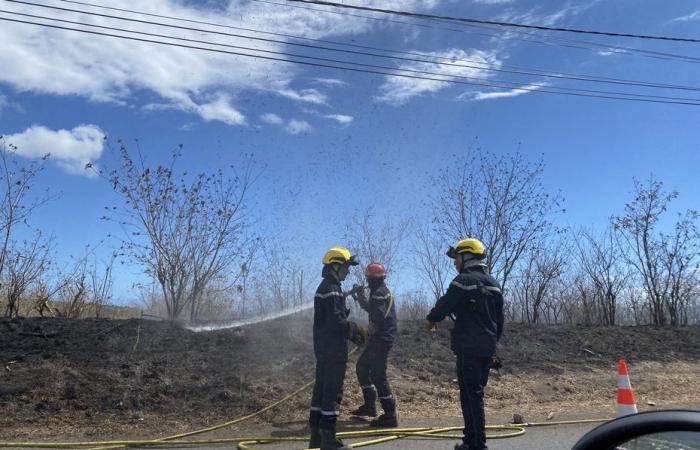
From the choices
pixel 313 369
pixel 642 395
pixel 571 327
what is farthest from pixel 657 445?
pixel 571 327

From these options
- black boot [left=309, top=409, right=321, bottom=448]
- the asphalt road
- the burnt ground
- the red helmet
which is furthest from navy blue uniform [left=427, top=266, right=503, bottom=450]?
the burnt ground

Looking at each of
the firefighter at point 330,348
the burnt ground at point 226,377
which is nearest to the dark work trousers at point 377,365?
the burnt ground at point 226,377

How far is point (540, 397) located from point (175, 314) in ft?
22.2

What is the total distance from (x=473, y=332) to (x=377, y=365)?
1994 millimetres

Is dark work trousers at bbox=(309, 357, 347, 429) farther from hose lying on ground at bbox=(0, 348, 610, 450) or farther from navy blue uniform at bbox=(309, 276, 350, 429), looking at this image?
hose lying on ground at bbox=(0, 348, 610, 450)

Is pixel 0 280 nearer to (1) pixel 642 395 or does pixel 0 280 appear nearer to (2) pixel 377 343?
(2) pixel 377 343

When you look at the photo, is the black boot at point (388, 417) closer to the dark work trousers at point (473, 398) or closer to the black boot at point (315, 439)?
the black boot at point (315, 439)

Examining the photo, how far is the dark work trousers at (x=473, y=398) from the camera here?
5199 mm

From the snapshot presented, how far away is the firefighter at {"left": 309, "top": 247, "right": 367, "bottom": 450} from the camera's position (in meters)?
5.61

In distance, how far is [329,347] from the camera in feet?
18.9

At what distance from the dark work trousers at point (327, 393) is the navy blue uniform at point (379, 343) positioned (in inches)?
49.2

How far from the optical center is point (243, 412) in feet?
24.3

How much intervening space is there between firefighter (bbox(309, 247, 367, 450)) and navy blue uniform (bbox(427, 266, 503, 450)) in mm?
955

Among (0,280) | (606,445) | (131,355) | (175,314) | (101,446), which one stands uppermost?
(0,280)
